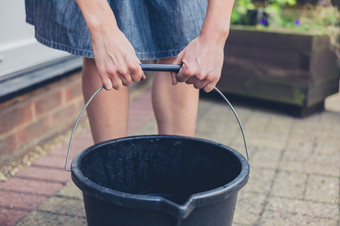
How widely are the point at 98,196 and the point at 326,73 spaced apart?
2548mm

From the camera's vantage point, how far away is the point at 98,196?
3.15 feet

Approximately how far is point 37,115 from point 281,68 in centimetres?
173

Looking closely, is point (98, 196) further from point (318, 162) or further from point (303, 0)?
point (303, 0)

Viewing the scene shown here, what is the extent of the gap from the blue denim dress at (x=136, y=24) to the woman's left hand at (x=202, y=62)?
25cm

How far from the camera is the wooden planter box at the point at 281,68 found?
2.93 meters

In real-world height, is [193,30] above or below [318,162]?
above

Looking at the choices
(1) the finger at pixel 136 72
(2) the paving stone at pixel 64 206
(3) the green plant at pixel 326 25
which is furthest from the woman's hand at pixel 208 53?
(3) the green plant at pixel 326 25

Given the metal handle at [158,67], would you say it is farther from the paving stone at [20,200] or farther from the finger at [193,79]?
the paving stone at [20,200]

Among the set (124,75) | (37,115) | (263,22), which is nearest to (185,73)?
(124,75)

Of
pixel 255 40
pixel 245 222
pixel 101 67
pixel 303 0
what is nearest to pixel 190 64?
pixel 101 67

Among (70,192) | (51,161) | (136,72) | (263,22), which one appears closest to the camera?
(136,72)

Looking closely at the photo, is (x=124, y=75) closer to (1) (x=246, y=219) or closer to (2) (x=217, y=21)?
(2) (x=217, y=21)

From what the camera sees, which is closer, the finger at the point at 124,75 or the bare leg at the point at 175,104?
the finger at the point at 124,75

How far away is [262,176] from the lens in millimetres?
2156
